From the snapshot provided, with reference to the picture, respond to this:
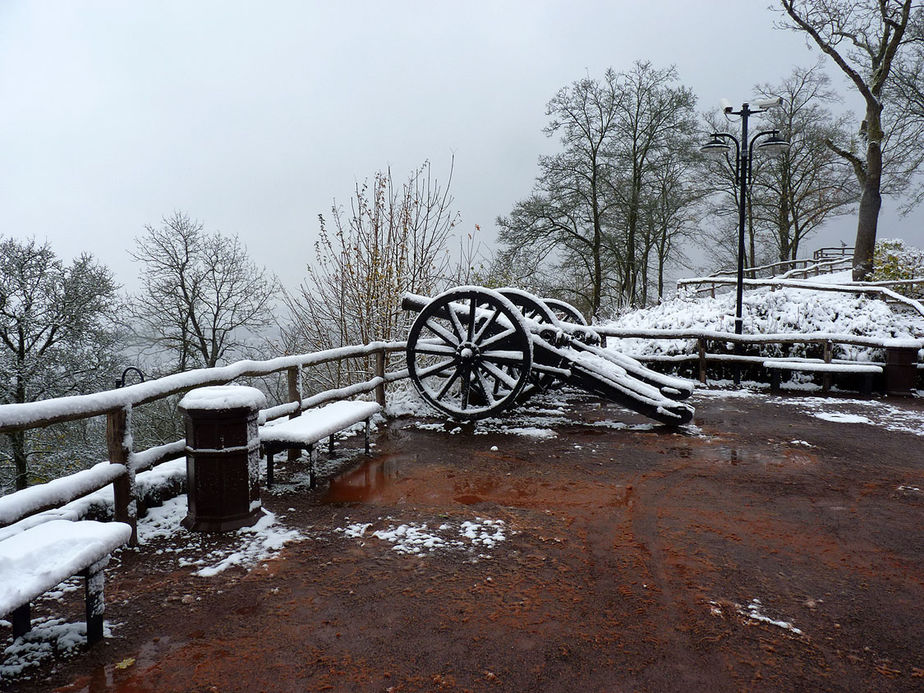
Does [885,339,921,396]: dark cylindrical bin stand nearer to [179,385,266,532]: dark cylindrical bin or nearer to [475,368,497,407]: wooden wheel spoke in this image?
[475,368,497,407]: wooden wheel spoke

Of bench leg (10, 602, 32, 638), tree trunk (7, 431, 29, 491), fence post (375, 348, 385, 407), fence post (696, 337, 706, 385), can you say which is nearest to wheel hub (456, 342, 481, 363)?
fence post (375, 348, 385, 407)

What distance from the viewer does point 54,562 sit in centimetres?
208

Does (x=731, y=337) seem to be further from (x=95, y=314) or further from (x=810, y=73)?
(x=810, y=73)

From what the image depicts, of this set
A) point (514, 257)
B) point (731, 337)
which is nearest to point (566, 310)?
point (731, 337)

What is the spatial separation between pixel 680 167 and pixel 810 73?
680 cm

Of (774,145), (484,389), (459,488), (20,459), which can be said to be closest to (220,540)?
(459,488)

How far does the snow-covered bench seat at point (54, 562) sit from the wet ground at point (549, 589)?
0.80 feet

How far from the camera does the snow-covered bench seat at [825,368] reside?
8250 millimetres

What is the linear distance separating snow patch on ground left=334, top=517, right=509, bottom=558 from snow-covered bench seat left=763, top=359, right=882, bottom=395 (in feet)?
23.5

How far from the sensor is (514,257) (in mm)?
20766

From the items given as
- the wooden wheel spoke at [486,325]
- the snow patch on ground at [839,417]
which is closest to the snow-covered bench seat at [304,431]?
the wooden wheel spoke at [486,325]

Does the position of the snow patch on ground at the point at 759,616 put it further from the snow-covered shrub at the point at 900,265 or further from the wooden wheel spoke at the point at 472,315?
the snow-covered shrub at the point at 900,265

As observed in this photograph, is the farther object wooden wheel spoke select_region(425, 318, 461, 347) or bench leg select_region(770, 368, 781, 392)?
bench leg select_region(770, 368, 781, 392)

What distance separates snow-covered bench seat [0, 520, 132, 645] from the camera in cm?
195
